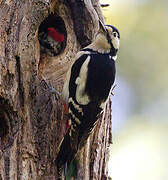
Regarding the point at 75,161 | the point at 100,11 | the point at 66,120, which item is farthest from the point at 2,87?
the point at 100,11

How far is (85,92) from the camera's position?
12.2 ft

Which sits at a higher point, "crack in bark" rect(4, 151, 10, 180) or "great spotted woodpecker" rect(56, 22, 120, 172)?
"great spotted woodpecker" rect(56, 22, 120, 172)

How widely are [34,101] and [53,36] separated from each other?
1310 millimetres

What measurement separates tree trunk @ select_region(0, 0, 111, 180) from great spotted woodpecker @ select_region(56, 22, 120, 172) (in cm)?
11

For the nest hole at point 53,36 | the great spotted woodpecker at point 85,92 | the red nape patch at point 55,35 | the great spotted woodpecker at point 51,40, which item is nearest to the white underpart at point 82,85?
the great spotted woodpecker at point 85,92

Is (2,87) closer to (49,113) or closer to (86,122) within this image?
(49,113)

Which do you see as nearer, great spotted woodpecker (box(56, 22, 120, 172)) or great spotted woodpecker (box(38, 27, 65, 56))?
great spotted woodpecker (box(56, 22, 120, 172))

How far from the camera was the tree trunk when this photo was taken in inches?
131

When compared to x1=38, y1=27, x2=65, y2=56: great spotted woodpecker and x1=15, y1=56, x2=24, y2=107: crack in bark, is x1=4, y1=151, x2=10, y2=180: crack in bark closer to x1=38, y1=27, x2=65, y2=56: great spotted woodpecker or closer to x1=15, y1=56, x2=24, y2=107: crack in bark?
x1=15, y1=56, x2=24, y2=107: crack in bark

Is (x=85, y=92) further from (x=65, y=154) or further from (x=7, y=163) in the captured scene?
(x=7, y=163)

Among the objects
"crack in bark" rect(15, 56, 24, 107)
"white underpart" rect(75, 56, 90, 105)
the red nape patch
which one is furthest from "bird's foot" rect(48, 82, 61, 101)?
the red nape patch

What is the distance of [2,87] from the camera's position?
3328mm

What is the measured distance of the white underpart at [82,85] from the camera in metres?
3.70

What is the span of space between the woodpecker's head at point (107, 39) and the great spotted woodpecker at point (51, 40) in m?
0.58
